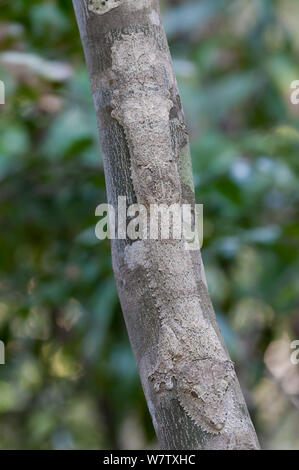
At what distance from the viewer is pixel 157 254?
0.56 m

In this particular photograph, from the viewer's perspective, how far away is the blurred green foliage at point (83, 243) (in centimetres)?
152

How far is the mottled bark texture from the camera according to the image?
0.53 metres

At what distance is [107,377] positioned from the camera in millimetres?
1729

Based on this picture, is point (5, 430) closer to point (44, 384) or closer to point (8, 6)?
point (44, 384)

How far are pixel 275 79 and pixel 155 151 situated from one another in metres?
2.19

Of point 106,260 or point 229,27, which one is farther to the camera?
point 229,27

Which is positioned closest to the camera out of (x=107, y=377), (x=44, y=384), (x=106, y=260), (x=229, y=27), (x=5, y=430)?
(x=106, y=260)

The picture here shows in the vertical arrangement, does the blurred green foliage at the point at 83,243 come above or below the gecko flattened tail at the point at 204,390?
above

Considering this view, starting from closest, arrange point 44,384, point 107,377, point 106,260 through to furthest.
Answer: point 106,260, point 107,377, point 44,384

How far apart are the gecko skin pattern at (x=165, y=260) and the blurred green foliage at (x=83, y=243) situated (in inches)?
32.4

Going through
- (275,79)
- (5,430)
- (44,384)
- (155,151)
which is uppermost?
(275,79)

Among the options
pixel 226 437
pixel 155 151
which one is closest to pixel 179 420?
pixel 226 437

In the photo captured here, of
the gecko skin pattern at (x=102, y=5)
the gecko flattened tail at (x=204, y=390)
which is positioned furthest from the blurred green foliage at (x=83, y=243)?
the gecko flattened tail at (x=204, y=390)

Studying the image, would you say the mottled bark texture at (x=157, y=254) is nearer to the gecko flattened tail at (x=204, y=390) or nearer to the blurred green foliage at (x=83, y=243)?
the gecko flattened tail at (x=204, y=390)
